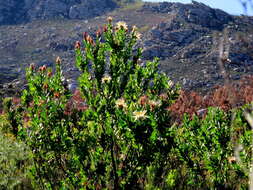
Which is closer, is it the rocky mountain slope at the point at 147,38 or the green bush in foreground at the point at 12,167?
the green bush in foreground at the point at 12,167

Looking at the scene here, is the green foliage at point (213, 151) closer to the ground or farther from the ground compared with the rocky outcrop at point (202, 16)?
farther from the ground

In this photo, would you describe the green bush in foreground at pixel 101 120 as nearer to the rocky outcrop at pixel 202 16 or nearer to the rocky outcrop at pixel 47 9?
the rocky outcrop at pixel 202 16

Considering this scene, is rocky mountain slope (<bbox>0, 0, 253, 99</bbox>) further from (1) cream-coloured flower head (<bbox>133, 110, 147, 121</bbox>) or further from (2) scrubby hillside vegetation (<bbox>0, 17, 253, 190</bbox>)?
(1) cream-coloured flower head (<bbox>133, 110, 147, 121</bbox>)

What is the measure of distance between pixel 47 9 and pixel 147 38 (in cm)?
3568

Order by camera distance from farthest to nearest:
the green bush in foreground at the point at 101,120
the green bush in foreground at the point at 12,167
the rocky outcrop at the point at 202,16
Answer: the rocky outcrop at the point at 202,16 < the green bush in foreground at the point at 12,167 < the green bush in foreground at the point at 101,120

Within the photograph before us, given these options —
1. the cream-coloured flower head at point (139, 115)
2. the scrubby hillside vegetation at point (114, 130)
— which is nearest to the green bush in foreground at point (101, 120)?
the scrubby hillside vegetation at point (114, 130)

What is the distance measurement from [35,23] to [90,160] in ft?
228

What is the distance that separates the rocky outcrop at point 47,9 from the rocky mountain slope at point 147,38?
0.63 ft

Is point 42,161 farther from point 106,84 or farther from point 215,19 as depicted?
point 215,19

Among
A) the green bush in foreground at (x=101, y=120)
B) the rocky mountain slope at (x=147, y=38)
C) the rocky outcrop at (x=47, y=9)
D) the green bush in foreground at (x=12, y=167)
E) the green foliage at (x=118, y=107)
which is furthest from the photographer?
the rocky outcrop at (x=47, y=9)

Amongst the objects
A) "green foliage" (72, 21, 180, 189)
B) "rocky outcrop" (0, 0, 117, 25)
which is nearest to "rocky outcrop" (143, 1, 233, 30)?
"rocky outcrop" (0, 0, 117, 25)

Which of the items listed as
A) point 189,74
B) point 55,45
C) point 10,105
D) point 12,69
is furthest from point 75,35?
point 10,105

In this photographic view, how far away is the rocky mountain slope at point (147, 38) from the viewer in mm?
34312

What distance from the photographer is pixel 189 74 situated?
110 feet
